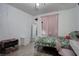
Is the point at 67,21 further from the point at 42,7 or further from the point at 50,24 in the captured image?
the point at 42,7

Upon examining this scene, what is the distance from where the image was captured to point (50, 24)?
171cm

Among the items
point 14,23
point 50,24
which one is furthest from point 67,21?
point 14,23

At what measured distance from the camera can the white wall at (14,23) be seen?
1.59 meters

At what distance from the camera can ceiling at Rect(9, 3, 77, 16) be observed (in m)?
1.60

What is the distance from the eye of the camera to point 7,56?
159 centimetres

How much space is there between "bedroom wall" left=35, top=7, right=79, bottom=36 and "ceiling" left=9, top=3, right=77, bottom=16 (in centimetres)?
8

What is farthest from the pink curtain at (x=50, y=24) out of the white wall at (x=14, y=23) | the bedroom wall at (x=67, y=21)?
the white wall at (x=14, y=23)

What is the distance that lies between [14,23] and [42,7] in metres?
0.56

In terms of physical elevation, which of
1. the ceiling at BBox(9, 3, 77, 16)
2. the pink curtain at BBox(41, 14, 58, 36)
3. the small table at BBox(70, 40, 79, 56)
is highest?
the ceiling at BBox(9, 3, 77, 16)

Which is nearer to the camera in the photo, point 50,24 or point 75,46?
point 75,46

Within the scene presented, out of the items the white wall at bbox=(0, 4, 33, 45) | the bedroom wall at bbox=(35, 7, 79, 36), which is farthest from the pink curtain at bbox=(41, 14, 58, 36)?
the white wall at bbox=(0, 4, 33, 45)

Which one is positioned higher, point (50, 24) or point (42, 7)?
point (42, 7)

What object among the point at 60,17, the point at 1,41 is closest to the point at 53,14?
the point at 60,17

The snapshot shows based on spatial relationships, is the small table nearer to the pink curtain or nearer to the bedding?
the bedding
